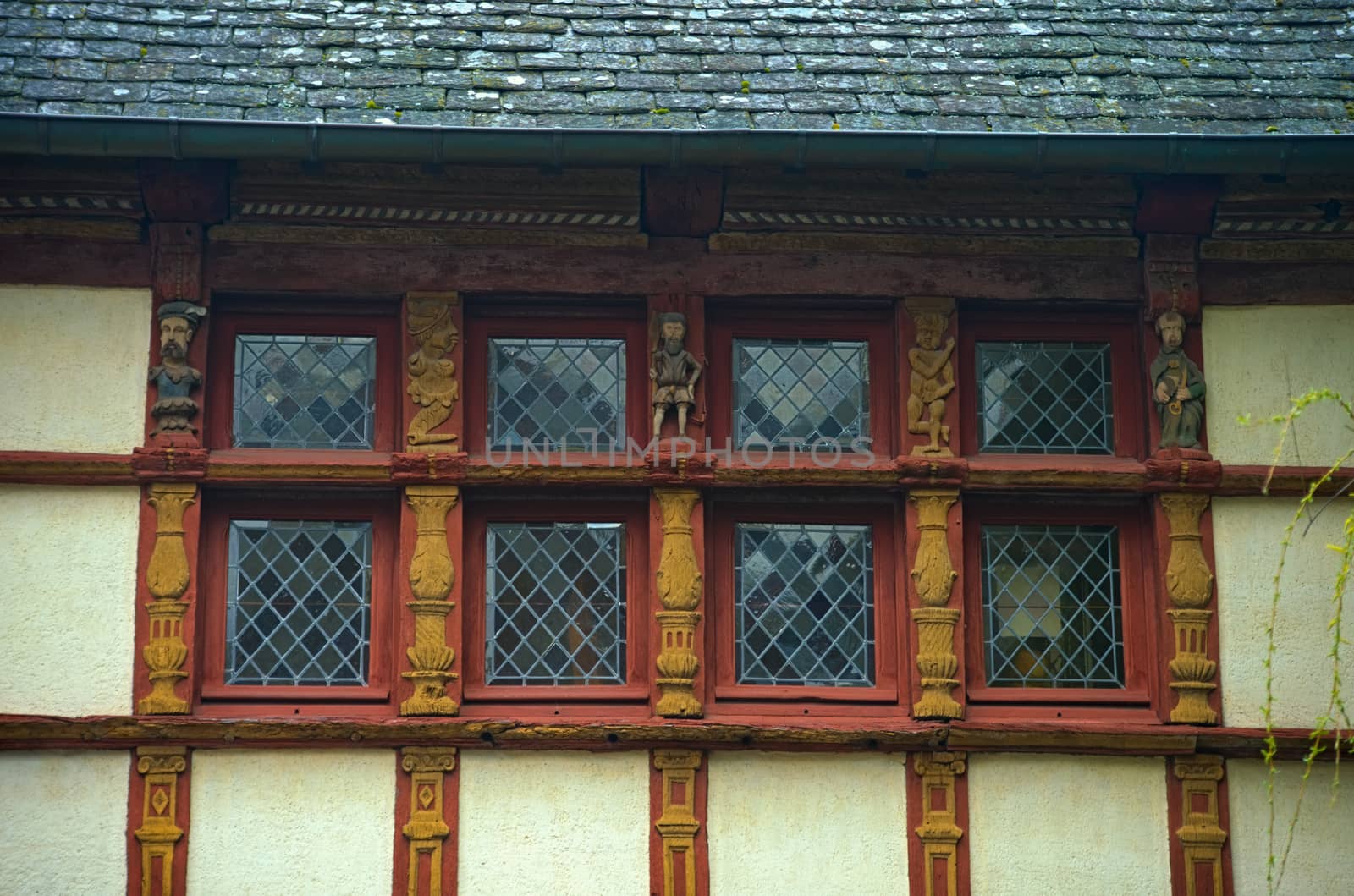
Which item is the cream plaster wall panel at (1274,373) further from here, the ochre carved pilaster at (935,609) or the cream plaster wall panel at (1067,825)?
the cream plaster wall panel at (1067,825)

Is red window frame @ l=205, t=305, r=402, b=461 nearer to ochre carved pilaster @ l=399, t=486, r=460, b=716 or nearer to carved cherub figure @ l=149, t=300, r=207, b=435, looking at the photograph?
carved cherub figure @ l=149, t=300, r=207, b=435

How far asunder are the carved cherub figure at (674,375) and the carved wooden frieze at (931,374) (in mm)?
814

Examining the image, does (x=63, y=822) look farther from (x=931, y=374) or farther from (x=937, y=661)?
(x=931, y=374)

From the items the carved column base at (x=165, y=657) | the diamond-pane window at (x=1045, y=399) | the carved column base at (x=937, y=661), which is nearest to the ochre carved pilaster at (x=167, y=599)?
the carved column base at (x=165, y=657)

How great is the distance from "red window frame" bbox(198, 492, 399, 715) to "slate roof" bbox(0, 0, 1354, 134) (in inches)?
55.8

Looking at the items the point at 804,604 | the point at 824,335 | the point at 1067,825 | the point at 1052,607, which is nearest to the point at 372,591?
the point at 804,604

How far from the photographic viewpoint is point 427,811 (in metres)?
6.52

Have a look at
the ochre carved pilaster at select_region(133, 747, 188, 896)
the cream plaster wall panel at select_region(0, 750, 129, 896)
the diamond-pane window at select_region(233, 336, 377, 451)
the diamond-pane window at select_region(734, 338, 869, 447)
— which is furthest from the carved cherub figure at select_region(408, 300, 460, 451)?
the cream plaster wall panel at select_region(0, 750, 129, 896)

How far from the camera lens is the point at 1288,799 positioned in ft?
21.9

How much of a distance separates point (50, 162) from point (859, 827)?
12.3ft

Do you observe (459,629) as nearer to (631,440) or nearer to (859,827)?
(631,440)

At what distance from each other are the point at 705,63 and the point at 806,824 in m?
2.80

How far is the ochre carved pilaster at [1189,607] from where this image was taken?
264 inches

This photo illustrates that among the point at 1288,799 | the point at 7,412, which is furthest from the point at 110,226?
Answer: the point at 1288,799
